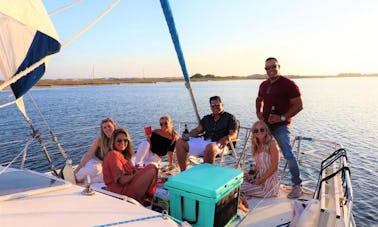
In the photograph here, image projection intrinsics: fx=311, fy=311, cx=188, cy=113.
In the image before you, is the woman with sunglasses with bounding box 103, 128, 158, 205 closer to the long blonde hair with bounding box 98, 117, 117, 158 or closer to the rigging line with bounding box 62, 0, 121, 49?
the long blonde hair with bounding box 98, 117, 117, 158

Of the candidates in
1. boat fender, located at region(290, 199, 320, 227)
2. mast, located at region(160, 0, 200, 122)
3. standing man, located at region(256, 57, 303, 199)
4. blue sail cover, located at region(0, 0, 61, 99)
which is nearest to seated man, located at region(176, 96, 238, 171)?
standing man, located at region(256, 57, 303, 199)

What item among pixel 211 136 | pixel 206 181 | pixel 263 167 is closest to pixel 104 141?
pixel 211 136

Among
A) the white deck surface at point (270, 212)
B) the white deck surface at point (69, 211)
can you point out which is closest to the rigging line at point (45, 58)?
the white deck surface at point (69, 211)

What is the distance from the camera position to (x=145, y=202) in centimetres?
396

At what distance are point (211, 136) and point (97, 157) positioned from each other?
202 cm

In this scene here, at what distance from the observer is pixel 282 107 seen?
197 inches

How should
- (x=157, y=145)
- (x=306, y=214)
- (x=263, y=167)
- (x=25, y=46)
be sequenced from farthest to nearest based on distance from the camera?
(x=157, y=145), (x=263, y=167), (x=306, y=214), (x=25, y=46)

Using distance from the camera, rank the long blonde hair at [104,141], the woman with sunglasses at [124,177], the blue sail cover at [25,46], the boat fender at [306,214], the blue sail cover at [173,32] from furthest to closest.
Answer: the blue sail cover at [173,32] → the long blonde hair at [104,141] → the woman with sunglasses at [124,177] → the boat fender at [306,214] → the blue sail cover at [25,46]

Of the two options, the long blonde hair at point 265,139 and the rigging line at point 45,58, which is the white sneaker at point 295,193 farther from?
the rigging line at point 45,58

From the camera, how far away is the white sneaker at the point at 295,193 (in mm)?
4750

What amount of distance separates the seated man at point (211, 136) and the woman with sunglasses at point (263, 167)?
614 millimetres

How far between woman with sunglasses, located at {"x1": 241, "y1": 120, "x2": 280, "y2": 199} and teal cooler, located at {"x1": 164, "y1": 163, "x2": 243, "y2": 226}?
1.31 metres

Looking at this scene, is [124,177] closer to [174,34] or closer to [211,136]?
[211,136]

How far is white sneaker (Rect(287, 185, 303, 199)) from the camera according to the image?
475cm
